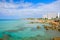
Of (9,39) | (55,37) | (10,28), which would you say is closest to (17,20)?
(10,28)

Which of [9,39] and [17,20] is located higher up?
[17,20]

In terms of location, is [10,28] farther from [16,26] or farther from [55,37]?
[55,37]

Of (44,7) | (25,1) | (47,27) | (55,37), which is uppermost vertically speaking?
(25,1)

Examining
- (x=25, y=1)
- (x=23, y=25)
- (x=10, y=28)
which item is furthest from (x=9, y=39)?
(x=25, y=1)

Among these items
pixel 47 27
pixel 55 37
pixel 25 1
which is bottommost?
pixel 55 37

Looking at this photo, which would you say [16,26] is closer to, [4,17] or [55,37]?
[4,17]

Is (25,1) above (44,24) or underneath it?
above
